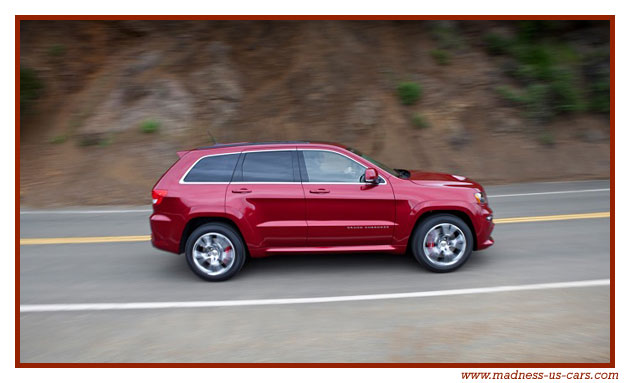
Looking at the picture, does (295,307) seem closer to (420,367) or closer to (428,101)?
(420,367)

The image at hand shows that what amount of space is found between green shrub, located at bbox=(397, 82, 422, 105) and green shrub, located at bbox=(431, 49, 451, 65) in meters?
1.80

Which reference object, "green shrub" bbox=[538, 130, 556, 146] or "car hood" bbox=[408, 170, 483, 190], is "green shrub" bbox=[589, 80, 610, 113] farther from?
"car hood" bbox=[408, 170, 483, 190]

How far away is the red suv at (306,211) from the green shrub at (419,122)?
891 centimetres

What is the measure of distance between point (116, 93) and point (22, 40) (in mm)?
3982

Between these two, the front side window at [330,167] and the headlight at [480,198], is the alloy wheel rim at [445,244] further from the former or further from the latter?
the front side window at [330,167]

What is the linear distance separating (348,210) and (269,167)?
1167 mm

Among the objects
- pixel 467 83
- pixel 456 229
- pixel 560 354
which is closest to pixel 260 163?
pixel 456 229

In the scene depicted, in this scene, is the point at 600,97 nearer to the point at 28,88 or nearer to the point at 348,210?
the point at 348,210

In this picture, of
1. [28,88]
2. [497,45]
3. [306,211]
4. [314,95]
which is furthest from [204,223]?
[497,45]

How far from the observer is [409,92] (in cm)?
1605

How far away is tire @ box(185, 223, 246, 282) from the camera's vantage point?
658cm

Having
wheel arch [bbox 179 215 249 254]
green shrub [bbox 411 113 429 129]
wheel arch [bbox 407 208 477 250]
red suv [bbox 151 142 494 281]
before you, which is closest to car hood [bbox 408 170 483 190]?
red suv [bbox 151 142 494 281]

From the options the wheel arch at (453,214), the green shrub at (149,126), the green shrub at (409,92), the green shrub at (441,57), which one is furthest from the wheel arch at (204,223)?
the green shrub at (441,57)

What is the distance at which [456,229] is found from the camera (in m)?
6.63
